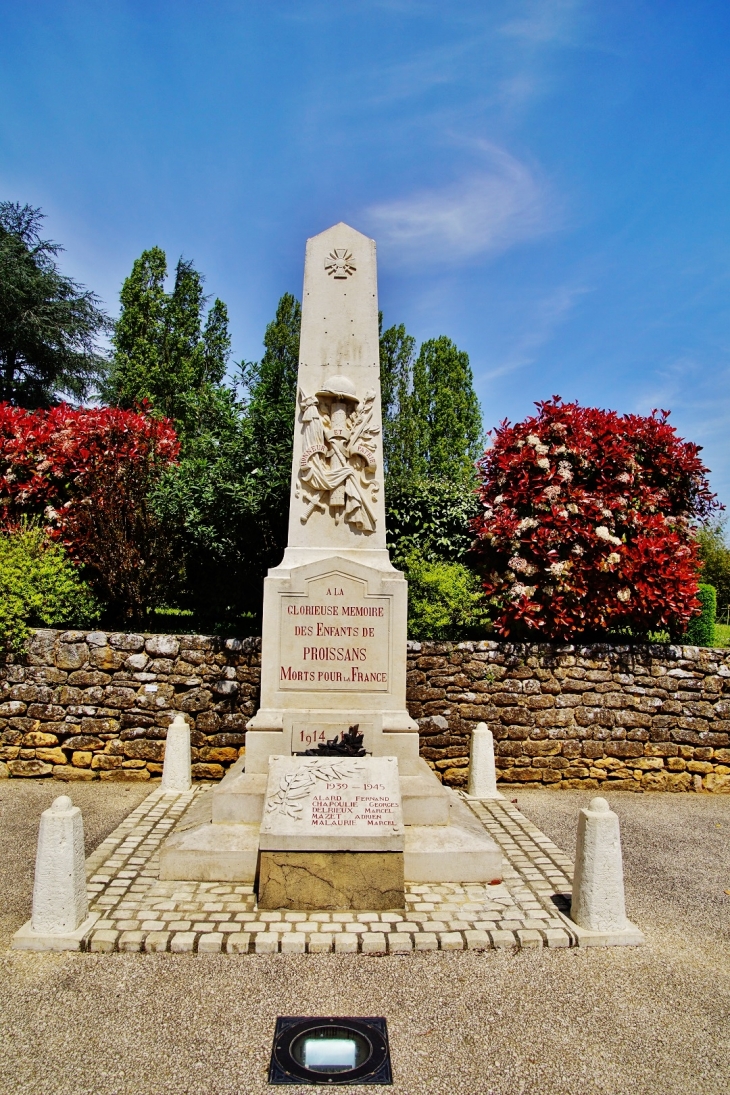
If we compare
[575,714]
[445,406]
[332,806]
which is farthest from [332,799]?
[445,406]

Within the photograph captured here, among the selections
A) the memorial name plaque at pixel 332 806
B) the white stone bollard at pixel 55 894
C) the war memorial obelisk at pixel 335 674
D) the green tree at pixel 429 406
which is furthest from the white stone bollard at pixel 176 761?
the green tree at pixel 429 406

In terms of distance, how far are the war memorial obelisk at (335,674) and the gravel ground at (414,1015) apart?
873mm

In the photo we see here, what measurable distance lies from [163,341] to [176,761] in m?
16.9

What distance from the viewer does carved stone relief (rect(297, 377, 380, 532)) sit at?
611cm

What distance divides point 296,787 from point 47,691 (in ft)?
14.1

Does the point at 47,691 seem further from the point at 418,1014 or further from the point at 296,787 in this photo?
the point at 418,1014

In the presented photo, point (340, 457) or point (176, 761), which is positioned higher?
point (340, 457)

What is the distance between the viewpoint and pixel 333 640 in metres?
5.86

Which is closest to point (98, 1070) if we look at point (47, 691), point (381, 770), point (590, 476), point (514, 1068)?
point (514, 1068)

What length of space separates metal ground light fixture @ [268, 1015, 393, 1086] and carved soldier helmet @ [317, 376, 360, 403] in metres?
4.56

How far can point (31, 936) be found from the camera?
404 cm

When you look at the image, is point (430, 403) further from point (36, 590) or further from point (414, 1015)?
point (414, 1015)

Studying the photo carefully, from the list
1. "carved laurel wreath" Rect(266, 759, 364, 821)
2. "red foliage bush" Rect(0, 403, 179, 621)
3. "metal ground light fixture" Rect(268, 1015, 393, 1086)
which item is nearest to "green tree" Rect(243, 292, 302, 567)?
"red foliage bush" Rect(0, 403, 179, 621)

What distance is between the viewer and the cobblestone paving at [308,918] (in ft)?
13.4
